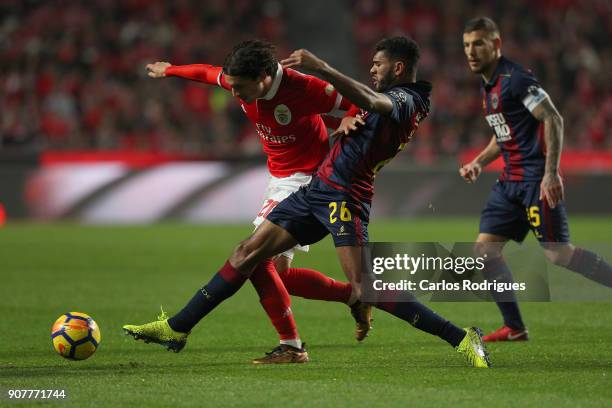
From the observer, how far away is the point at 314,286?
703cm

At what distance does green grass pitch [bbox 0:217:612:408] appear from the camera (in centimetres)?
520

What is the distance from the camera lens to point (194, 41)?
2300cm

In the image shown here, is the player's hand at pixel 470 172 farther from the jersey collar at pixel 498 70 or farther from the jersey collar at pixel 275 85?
the jersey collar at pixel 275 85

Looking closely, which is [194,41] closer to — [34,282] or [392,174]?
[392,174]

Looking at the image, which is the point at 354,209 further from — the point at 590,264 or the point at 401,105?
the point at 590,264

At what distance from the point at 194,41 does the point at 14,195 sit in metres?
6.60

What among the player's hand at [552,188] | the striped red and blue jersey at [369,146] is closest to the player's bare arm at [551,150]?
the player's hand at [552,188]

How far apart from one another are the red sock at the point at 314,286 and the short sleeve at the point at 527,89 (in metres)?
1.64

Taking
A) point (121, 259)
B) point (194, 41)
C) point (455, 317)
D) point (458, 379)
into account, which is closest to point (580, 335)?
point (455, 317)

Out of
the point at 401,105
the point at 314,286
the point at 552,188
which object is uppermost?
the point at 401,105

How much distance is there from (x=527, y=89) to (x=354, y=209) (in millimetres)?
1609

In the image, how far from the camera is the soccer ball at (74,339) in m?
6.12

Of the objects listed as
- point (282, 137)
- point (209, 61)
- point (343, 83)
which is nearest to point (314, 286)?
point (282, 137)

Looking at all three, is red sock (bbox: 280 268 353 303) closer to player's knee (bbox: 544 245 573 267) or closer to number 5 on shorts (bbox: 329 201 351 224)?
number 5 on shorts (bbox: 329 201 351 224)
